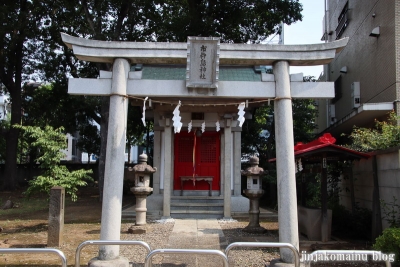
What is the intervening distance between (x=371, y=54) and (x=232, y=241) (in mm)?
10080

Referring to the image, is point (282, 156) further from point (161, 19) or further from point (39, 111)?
point (39, 111)

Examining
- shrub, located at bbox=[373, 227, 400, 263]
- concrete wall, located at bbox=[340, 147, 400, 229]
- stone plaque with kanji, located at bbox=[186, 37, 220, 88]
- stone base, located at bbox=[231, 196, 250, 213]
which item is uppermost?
stone plaque with kanji, located at bbox=[186, 37, 220, 88]

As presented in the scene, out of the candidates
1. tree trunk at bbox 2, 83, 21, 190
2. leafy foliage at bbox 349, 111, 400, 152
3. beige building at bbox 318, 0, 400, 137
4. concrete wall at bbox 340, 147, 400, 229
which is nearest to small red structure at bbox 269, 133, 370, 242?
concrete wall at bbox 340, 147, 400, 229

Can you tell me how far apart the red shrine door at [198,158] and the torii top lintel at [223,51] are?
347 inches

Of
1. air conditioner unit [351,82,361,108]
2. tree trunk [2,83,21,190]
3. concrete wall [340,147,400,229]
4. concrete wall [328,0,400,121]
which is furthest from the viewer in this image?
tree trunk [2,83,21,190]

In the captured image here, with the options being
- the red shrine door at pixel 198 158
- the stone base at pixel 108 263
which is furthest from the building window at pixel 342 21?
the stone base at pixel 108 263

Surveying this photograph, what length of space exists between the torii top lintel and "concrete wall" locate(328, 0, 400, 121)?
642 centimetres

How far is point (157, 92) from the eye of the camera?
25.1 ft

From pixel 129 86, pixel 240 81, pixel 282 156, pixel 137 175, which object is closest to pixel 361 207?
pixel 282 156

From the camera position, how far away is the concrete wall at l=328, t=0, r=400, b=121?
12.8 metres

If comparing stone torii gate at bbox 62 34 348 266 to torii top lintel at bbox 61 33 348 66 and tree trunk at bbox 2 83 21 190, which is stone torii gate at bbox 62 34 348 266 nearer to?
torii top lintel at bbox 61 33 348 66

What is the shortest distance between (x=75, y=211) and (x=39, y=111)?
1251cm

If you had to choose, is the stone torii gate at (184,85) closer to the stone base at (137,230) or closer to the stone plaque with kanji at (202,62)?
the stone plaque with kanji at (202,62)

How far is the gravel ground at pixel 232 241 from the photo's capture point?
7.98m
